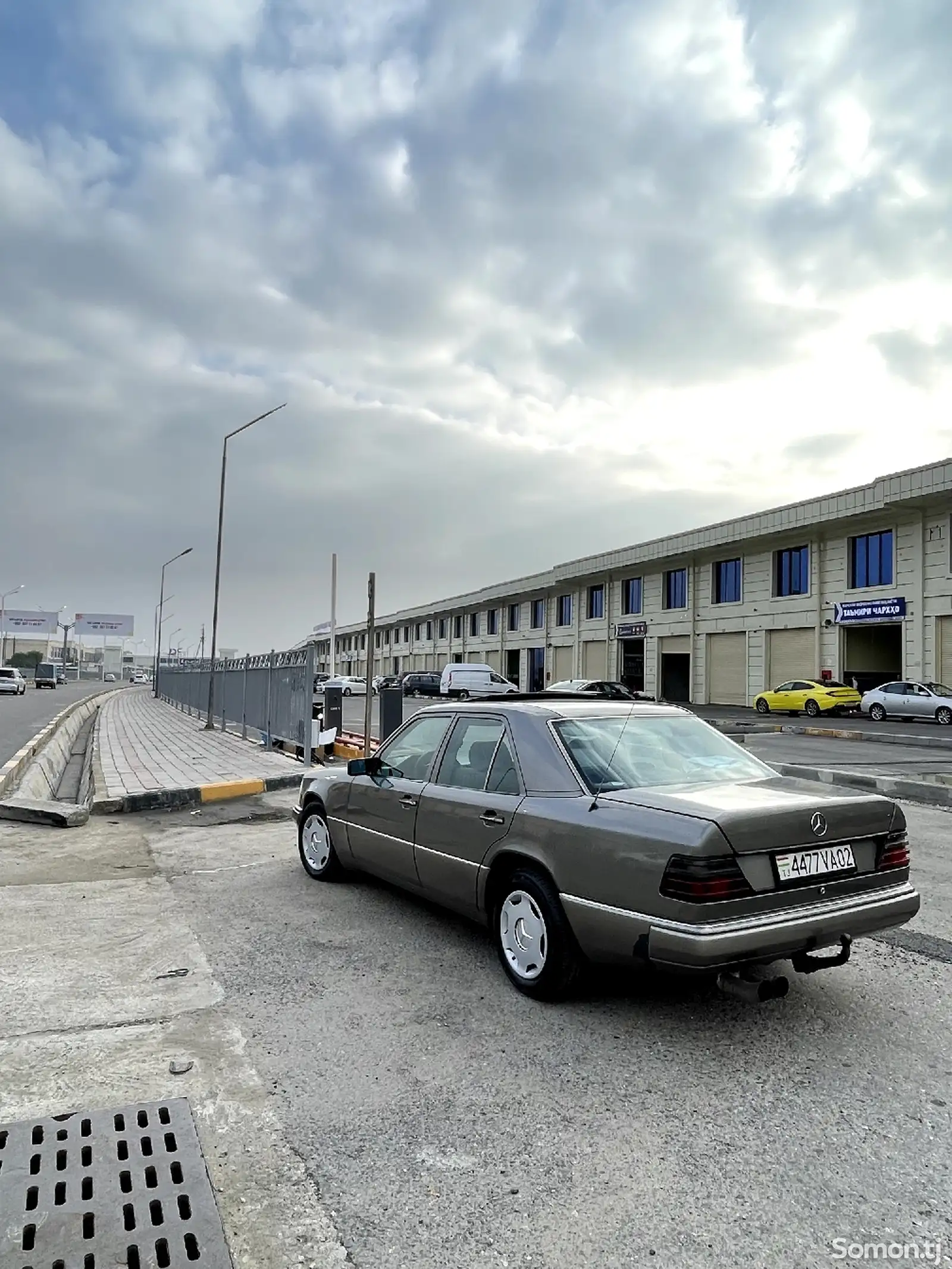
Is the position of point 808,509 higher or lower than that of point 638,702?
higher

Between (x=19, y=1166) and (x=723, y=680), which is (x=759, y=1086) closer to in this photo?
(x=19, y=1166)

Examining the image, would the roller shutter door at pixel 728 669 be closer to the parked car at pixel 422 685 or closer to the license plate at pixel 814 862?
the parked car at pixel 422 685

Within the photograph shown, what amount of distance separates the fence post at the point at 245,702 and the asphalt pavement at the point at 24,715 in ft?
14.4

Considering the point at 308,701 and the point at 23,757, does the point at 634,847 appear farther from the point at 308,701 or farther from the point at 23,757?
the point at 23,757

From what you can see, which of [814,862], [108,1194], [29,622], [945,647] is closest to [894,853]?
[814,862]

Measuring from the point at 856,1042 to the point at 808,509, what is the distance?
3150cm

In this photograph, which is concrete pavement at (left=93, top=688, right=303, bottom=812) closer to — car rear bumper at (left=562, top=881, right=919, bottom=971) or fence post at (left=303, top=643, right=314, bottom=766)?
fence post at (left=303, top=643, right=314, bottom=766)

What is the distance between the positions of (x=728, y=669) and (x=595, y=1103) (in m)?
36.3

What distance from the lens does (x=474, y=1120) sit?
2.92 metres

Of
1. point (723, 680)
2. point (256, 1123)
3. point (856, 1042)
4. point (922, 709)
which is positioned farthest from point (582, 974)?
point (723, 680)

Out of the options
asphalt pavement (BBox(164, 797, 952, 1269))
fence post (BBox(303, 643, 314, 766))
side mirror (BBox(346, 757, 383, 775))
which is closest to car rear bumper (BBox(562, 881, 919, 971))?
asphalt pavement (BBox(164, 797, 952, 1269))

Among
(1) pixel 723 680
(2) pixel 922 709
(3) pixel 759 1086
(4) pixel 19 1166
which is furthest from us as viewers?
(1) pixel 723 680

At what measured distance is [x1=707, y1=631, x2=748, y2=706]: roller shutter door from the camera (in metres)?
36.8

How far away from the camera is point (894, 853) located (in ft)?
13.0
